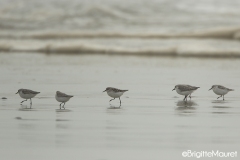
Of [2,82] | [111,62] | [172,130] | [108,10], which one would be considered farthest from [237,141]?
[108,10]

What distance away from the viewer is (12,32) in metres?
41.3

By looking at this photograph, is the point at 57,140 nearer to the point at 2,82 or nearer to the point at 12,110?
the point at 12,110

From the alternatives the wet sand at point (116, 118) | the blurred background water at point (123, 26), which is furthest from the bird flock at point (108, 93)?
the blurred background water at point (123, 26)

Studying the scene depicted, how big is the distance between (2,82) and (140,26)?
81.5 feet

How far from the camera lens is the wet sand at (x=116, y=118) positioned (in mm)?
8211

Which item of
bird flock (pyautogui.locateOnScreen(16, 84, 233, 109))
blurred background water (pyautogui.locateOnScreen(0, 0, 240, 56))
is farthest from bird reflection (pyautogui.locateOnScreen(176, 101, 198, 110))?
blurred background water (pyautogui.locateOnScreen(0, 0, 240, 56))

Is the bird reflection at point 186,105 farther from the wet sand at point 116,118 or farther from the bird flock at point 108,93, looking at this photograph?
the bird flock at point 108,93

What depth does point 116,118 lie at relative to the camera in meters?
10.9

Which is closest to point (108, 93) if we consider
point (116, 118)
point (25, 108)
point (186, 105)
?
point (186, 105)

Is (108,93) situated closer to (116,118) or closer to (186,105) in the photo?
(186,105)

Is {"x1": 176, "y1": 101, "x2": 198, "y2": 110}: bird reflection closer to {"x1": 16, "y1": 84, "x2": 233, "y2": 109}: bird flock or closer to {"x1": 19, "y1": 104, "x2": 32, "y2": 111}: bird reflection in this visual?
{"x1": 16, "y1": 84, "x2": 233, "y2": 109}: bird flock

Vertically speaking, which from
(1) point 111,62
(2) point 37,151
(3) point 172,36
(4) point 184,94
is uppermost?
(3) point 172,36

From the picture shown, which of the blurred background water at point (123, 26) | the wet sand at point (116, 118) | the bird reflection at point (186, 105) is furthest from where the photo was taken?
the blurred background water at point (123, 26)

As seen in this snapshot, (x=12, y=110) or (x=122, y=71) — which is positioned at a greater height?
(x=122, y=71)
